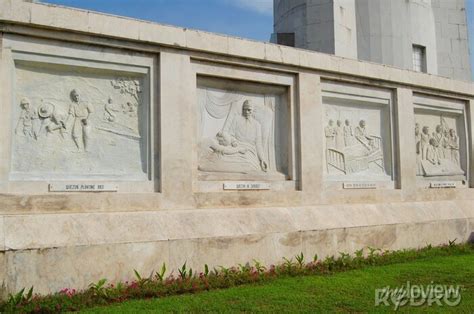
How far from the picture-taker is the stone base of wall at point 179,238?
609 centimetres

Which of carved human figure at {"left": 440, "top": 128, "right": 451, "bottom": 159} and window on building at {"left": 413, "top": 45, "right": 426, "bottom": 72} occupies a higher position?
window on building at {"left": 413, "top": 45, "right": 426, "bottom": 72}

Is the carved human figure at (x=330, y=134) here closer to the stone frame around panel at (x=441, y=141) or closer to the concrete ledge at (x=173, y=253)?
the concrete ledge at (x=173, y=253)

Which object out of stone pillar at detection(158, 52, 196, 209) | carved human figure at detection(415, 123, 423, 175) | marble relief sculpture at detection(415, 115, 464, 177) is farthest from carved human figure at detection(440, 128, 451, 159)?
stone pillar at detection(158, 52, 196, 209)

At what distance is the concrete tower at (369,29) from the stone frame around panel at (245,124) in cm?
685

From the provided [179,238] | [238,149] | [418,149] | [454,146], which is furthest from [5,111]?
[454,146]

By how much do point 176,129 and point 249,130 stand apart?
1617mm

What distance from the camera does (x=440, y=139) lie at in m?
11.7

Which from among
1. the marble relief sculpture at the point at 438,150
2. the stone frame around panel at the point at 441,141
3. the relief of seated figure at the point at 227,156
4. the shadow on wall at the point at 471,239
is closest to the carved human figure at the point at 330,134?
the relief of seated figure at the point at 227,156

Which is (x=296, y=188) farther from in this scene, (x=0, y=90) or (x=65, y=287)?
(x=0, y=90)

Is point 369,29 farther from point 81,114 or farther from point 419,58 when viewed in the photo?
point 81,114

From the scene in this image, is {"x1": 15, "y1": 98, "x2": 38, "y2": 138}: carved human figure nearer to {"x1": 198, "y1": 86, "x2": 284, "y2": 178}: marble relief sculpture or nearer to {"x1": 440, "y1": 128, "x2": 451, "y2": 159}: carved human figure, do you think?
{"x1": 198, "y1": 86, "x2": 284, "y2": 178}: marble relief sculpture

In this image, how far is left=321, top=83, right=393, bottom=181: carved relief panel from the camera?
972 cm

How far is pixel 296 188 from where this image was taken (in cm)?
891

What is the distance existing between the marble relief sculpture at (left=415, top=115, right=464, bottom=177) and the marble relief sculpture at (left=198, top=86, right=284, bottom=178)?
417 cm
